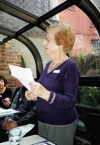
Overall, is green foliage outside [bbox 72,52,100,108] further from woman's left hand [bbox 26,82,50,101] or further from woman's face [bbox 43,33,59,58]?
woman's left hand [bbox 26,82,50,101]

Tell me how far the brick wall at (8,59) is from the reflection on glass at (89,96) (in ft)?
7.46

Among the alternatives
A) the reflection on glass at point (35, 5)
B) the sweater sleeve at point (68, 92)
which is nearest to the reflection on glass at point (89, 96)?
the reflection on glass at point (35, 5)

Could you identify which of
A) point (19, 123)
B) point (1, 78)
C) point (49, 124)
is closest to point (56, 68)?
point (49, 124)

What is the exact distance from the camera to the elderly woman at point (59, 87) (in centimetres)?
124

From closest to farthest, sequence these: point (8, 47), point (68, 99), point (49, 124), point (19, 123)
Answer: point (68, 99) → point (49, 124) → point (19, 123) → point (8, 47)

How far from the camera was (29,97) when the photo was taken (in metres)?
1.42

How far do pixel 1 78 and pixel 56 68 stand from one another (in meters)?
2.89

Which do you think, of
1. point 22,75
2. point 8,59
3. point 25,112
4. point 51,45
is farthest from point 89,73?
point 8,59

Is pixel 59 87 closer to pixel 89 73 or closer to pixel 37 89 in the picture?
pixel 37 89

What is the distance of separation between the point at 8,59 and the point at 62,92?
3.72 metres

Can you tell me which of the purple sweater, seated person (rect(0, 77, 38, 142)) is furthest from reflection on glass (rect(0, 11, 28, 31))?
the purple sweater

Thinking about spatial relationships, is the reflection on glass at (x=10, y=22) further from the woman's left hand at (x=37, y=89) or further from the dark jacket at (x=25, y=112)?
the woman's left hand at (x=37, y=89)

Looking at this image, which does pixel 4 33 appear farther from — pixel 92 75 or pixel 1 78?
pixel 92 75

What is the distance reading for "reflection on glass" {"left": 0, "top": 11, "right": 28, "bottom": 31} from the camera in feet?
11.4
